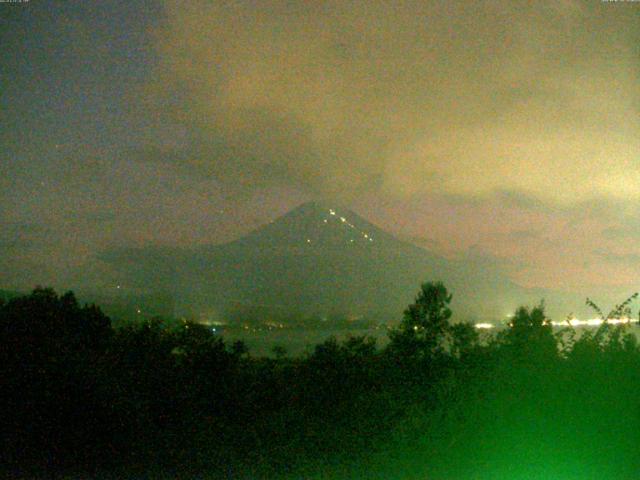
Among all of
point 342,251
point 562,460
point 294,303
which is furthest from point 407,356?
point 342,251

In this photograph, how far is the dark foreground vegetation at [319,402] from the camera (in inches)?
315

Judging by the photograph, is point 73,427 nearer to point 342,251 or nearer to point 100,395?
point 100,395

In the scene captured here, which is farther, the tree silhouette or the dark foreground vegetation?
the tree silhouette

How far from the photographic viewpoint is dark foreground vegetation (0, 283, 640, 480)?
801cm

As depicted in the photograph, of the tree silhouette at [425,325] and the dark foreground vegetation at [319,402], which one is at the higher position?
the tree silhouette at [425,325]

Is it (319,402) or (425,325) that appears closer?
(319,402)

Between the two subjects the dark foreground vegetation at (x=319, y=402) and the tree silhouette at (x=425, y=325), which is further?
the tree silhouette at (x=425, y=325)

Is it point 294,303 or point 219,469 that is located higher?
point 294,303

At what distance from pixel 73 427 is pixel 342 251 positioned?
2359cm

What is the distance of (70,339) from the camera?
972 cm

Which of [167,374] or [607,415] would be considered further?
[167,374]

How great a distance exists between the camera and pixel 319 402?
9.98 m

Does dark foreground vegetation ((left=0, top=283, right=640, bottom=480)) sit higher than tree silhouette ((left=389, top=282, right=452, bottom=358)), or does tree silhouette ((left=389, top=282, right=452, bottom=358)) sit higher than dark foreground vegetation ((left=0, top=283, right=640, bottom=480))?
tree silhouette ((left=389, top=282, right=452, bottom=358))

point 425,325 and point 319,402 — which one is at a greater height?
point 425,325
